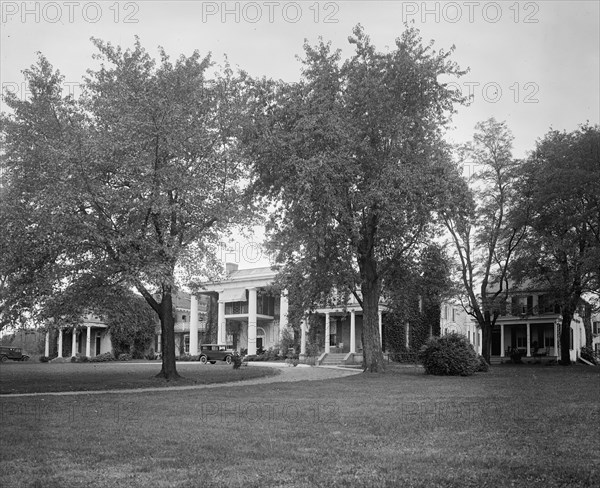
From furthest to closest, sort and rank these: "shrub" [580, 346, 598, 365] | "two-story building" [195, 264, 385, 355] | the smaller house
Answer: the smaller house → "shrub" [580, 346, 598, 365] → "two-story building" [195, 264, 385, 355]

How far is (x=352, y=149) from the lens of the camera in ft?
95.2

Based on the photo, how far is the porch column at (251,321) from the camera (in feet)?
180

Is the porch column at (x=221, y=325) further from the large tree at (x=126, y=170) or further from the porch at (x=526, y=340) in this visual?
the large tree at (x=126, y=170)


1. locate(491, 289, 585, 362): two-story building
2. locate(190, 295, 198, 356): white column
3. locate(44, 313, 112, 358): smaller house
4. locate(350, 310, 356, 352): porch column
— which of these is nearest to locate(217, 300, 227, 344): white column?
locate(190, 295, 198, 356): white column

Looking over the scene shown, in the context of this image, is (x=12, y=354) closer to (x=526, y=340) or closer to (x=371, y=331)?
(x=371, y=331)

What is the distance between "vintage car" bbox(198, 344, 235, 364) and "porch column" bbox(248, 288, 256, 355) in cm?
392

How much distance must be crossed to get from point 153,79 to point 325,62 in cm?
806

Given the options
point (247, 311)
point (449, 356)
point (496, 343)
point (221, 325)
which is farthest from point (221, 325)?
point (449, 356)

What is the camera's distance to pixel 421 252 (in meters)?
33.2

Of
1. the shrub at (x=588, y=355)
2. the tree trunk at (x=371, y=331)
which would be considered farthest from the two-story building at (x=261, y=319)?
the tree trunk at (x=371, y=331)

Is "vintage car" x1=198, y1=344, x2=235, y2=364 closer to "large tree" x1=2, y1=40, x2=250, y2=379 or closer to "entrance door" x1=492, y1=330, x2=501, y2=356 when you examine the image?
"large tree" x1=2, y1=40, x2=250, y2=379

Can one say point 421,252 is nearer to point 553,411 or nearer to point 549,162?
point 549,162

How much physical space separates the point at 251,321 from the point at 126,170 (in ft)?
111

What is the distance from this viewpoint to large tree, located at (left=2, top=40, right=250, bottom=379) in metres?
22.5
